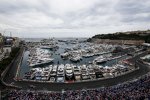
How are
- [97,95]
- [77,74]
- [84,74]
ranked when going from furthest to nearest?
[77,74]
[84,74]
[97,95]

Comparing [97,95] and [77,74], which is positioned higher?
[97,95]

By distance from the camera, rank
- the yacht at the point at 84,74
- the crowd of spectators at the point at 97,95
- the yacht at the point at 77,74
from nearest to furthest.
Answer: the crowd of spectators at the point at 97,95
the yacht at the point at 84,74
the yacht at the point at 77,74

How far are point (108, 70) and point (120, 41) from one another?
97303 mm

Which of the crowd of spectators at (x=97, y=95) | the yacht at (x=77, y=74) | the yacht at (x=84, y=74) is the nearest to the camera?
the crowd of spectators at (x=97, y=95)

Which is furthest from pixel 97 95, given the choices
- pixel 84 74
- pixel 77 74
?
pixel 77 74

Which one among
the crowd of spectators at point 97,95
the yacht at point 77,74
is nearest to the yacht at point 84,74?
the yacht at point 77,74

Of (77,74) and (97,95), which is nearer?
(97,95)

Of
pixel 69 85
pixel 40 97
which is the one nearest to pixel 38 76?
pixel 69 85

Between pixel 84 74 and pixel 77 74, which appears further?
pixel 77 74

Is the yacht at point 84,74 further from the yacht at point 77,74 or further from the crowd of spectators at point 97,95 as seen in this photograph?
the crowd of spectators at point 97,95

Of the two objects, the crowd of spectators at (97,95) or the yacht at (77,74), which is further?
the yacht at (77,74)

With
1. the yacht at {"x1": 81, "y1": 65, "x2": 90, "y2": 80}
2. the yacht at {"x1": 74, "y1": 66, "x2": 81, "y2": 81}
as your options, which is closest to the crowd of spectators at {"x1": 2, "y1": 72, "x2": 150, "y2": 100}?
the yacht at {"x1": 81, "y1": 65, "x2": 90, "y2": 80}

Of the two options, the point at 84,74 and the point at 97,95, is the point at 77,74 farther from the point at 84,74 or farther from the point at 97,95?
the point at 97,95

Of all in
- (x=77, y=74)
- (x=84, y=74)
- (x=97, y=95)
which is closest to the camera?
(x=97, y=95)
